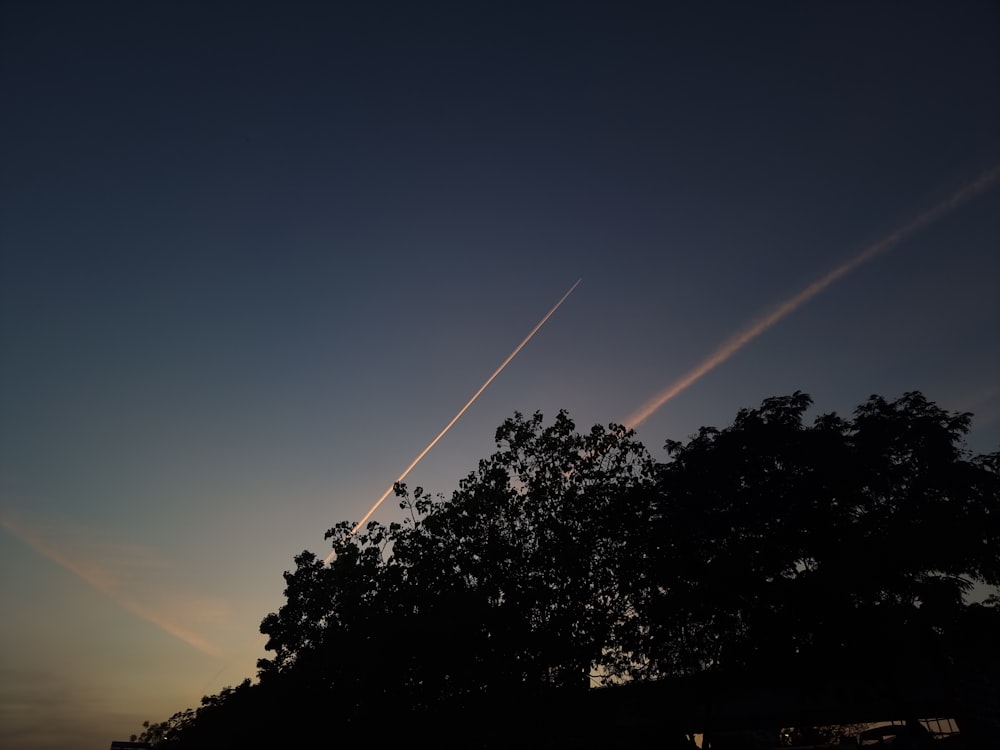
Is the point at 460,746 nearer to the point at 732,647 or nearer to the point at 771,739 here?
the point at 732,647

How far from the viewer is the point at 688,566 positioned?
22.2 metres

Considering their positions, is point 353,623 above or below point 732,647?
above

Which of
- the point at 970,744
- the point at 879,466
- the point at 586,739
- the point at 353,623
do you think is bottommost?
the point at 970,744

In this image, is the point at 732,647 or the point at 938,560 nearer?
the point at 938,560

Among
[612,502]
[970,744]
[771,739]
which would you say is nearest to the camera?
[970,744]

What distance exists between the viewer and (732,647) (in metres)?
21.7

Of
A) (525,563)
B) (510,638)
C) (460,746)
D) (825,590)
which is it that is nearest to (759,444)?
(825,590)

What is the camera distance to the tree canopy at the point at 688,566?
19.5 meters

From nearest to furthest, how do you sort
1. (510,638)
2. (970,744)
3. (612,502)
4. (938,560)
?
(970,744)
(938,560)
(510,638)
(612,502)

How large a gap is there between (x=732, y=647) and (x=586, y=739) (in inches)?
281

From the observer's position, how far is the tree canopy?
769 inches

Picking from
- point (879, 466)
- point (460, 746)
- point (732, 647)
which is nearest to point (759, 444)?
point (879, 466)

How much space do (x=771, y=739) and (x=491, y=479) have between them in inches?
1038

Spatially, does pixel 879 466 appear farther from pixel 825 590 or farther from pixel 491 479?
pixel 491 479
